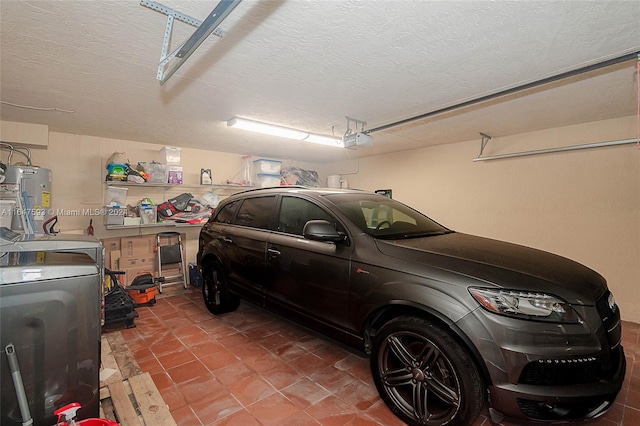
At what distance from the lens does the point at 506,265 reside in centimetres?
168

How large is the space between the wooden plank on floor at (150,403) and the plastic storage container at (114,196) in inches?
120

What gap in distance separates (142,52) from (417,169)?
4.46 meters

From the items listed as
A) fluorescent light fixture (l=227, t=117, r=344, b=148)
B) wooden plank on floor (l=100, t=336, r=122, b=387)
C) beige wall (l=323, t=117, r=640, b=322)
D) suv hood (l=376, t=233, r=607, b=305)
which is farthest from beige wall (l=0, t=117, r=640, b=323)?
wooden plank on floor (l=100, t=336, r=122, b=387)

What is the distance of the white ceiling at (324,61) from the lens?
1.51 metres

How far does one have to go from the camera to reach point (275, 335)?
2994 mm

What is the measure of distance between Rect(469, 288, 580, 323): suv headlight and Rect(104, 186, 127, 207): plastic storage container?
4.67 m

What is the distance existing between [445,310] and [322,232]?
3.13 ft

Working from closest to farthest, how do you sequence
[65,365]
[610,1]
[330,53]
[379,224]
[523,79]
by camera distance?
[65,365], [610,1], [330,53], [523,79], [379,224]

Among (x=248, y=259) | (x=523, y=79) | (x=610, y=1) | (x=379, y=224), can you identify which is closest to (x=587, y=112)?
(x=523, y=79)

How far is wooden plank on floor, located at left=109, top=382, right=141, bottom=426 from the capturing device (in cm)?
152

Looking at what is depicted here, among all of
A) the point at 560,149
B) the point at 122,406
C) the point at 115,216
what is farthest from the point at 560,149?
the point at 115,216

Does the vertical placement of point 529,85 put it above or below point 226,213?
above

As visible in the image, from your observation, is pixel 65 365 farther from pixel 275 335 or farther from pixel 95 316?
pixel 275 335

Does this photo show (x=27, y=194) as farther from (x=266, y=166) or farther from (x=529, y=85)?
(x=529, y=85)
